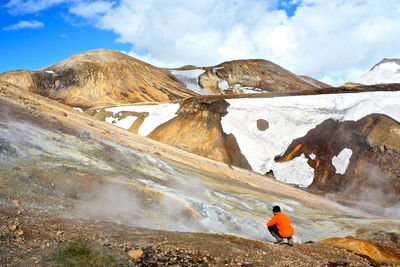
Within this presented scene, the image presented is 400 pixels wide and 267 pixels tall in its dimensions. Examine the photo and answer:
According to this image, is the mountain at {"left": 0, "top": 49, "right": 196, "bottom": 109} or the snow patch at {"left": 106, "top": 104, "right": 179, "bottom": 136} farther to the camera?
the mountain at {"left": 0, "top": 49, "right": 196, "bottom": 109}

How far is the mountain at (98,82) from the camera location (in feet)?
325

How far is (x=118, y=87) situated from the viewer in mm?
103500

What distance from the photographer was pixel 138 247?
8.09m

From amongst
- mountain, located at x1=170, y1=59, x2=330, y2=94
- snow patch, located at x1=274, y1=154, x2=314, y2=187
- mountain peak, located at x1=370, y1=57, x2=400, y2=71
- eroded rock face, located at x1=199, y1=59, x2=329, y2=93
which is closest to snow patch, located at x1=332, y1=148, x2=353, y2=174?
snow patch, located at x1=274, y1=154, x2=314, y2=187

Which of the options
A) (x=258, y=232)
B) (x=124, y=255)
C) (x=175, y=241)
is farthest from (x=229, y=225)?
(x=124, y=255)

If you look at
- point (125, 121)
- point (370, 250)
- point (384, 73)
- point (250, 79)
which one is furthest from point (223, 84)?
point (370, 250)

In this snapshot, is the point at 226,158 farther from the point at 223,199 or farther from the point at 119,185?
the point at 119,185

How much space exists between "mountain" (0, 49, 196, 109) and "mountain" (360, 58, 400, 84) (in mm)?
85547

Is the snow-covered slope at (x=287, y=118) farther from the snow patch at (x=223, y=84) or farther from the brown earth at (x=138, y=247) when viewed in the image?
the snow patch at (x=223, y=84)

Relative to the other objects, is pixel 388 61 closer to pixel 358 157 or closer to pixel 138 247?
pixel 358 157

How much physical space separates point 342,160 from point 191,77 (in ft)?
319

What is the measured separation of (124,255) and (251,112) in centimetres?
4758

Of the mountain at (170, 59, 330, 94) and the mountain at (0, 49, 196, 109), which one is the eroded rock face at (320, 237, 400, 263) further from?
the mountain at (170, 59, 330, 94)

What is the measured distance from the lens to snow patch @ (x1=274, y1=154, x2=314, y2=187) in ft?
136
